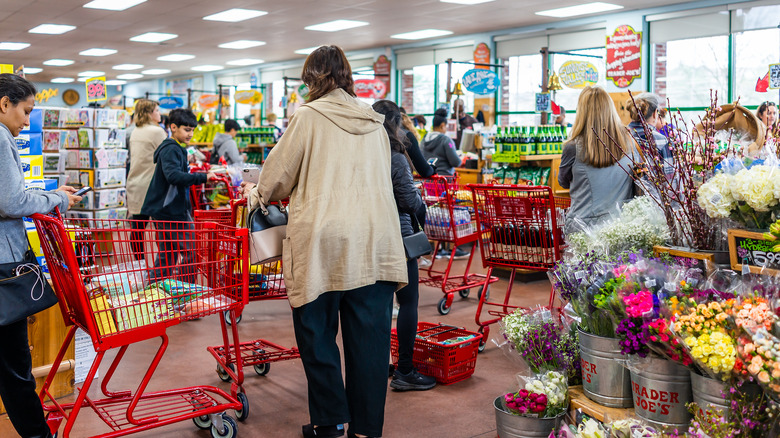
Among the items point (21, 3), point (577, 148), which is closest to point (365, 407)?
point (577, 148)

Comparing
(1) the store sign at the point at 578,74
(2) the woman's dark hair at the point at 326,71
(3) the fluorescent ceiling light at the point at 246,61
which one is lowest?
(2) the woman's dark hair at the point at 326,71

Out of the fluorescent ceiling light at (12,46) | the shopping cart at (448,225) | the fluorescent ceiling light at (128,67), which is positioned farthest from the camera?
the fluorescent ceiling light at (128,67)

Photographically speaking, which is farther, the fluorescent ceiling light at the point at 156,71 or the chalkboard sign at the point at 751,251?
the fluorescent ceiling light at the point at 156,71

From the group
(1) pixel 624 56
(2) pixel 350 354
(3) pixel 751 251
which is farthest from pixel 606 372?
(1) pixel 624 56

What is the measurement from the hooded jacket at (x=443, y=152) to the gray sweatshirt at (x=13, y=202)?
5.18 metres

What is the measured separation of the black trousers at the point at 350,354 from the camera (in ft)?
9.32

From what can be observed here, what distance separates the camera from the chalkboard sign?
6.71ft

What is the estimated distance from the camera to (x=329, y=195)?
8.95ft

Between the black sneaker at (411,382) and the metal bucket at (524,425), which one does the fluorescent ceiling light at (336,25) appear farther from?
the metal bucket at (524,425)

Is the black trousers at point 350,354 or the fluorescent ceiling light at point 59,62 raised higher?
the fluorescent ceiling light at point 59,62

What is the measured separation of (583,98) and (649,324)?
2.14m

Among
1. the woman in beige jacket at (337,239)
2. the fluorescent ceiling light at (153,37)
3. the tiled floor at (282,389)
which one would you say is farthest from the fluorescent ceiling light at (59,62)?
the woman in beige jacket at (337,239)

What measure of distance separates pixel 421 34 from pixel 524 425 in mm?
12258

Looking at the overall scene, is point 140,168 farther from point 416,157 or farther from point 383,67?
point 383,67
